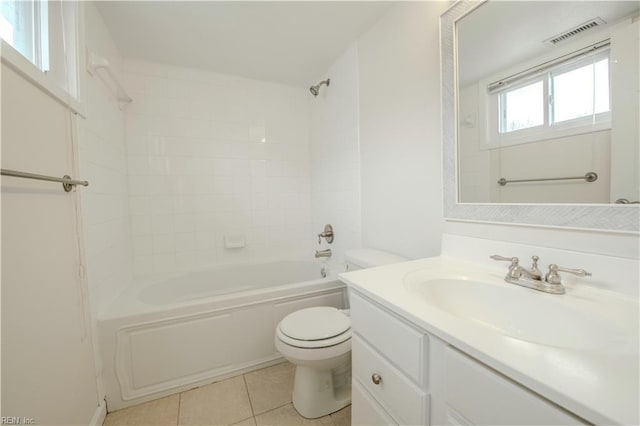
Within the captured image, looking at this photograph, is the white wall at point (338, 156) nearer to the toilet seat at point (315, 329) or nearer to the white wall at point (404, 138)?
the white wall at point (404, 138)

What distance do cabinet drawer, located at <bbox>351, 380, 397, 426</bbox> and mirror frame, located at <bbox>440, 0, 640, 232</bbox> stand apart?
2.65ft

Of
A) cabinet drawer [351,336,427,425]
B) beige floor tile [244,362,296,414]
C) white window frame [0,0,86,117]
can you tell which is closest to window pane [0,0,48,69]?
white window frame [0,0,86,117]

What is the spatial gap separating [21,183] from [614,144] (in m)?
1.85

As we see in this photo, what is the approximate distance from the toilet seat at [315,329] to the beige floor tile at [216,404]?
0.48 m

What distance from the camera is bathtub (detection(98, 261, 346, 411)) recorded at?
4.49 feet

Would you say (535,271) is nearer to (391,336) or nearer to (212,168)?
(391,336)

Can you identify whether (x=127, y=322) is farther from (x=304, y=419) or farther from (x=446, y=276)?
(x=446, y=276)

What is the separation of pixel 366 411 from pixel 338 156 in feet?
5.88

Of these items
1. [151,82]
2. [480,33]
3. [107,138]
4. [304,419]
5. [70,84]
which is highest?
[151,82]

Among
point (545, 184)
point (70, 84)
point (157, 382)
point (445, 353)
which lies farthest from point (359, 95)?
point (157, 382)

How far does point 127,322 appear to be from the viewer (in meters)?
1.37

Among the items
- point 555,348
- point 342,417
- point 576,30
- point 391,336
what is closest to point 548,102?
point 576,30

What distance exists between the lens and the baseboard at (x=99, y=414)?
1205 millimetres

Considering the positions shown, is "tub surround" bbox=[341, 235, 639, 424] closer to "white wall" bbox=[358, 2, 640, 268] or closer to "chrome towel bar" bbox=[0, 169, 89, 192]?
"white wall" bbox=[358, 2, 640, 268]
